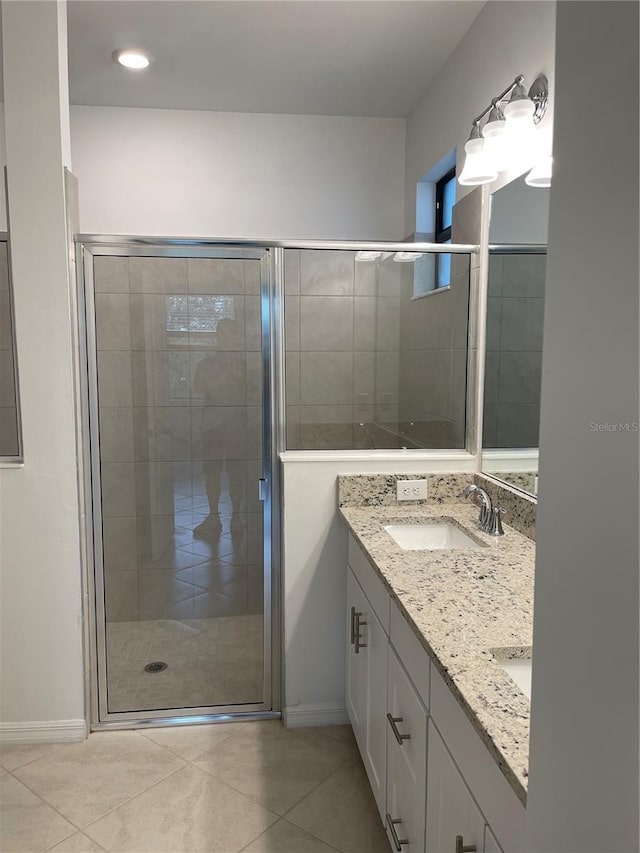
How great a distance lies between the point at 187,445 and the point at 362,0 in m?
1.79

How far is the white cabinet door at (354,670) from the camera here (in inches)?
83.3

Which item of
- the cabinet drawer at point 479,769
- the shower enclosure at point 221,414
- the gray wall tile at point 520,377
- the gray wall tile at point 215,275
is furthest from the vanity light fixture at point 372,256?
the cabinet drawer at point 479,769

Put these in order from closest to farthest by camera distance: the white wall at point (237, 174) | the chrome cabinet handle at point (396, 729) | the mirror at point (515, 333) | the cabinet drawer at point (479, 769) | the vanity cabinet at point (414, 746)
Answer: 1. the cabinet drawer at point (479, 769)
2. the vanity cabinet at point (414, 746)
3. the chrome cabinet handle at point (396, 729)
4. the mirror at point (515, 333)
5. the white wall at point (237, 174)

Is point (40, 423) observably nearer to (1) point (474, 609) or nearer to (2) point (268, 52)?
(1) point (474, 609)

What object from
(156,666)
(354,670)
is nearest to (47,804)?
(156,666)

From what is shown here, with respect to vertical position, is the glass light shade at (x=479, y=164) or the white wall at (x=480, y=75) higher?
the white wall at (x=480, y=75)

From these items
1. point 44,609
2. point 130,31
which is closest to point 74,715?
point 44,609

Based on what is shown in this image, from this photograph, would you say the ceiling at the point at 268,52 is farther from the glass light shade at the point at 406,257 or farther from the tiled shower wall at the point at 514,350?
the tiled shower wall at the point at 514,350

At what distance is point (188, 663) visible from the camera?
2.57 m

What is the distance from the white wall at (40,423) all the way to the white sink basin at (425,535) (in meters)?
1.21

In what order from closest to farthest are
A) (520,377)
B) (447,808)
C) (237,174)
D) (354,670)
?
(447,808) < (520,377) < (354,670) < (237,174)

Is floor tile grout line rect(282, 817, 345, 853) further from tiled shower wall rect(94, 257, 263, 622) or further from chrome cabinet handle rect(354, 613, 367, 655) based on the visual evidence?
tiled shower wall rect(94, 257, 263, 622)

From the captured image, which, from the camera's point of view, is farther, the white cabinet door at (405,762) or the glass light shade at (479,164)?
the glass light shade at (479,164)

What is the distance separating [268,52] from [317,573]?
7.28 ft
